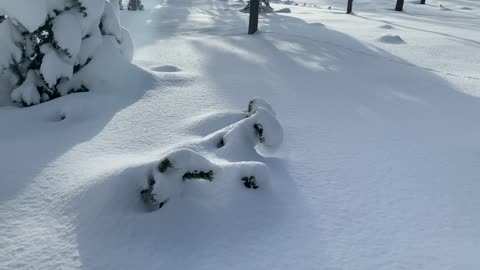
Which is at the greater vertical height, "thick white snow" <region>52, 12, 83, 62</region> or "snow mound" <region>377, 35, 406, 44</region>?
"thick white snow" <region>52, 12, 83, 62</region>

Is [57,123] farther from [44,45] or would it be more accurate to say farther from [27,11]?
[27,11]

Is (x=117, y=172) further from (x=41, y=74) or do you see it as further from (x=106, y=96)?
(x=41, y=74)

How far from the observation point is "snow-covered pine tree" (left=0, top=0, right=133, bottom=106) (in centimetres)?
555

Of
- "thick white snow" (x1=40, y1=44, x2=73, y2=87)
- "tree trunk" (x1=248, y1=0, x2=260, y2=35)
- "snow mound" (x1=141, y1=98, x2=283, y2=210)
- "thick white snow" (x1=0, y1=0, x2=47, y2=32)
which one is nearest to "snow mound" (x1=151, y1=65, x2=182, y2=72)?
"thick white snow" (x1=40, y1=44, x2=73, y2=87)

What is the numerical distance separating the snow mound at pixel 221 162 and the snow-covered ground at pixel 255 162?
6 centimetres

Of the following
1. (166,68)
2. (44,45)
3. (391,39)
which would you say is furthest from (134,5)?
(44,45)

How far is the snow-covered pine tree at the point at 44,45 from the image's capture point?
5551 millimetres

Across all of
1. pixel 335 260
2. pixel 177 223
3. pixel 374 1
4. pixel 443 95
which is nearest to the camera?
pixel 335 260

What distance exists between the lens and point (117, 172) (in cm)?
355

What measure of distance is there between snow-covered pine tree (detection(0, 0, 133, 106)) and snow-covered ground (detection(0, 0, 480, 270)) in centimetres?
32

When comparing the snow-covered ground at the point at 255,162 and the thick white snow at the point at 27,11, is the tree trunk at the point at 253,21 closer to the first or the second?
the snow-covered ground at the point at 255,162

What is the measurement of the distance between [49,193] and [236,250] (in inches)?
76.9

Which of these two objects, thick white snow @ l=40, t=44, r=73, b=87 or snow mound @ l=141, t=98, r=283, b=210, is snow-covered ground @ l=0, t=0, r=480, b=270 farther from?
thick white snow @ l=40, t=44, r=73, b=87

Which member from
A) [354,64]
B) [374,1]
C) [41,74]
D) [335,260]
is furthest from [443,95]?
[374,1]
